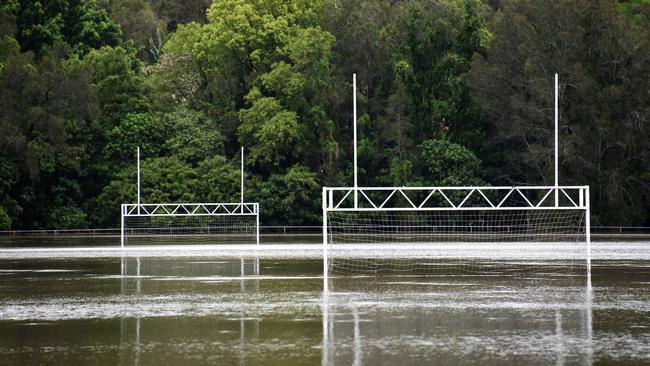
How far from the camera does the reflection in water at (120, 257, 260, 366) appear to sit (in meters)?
20.6

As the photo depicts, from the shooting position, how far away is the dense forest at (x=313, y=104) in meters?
66.1

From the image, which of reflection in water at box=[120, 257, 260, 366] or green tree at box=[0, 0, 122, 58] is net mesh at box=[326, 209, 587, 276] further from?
green tree at box=[0, 0, 122, 58]

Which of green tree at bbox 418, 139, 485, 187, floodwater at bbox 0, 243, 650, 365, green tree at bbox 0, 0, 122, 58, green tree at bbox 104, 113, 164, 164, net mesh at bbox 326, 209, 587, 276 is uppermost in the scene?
green tree at bbox 0, 0, 122, 58

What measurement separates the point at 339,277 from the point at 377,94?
138 ft

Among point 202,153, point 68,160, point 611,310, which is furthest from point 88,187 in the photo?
point 611,310

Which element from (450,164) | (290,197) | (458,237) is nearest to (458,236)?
(458,237)

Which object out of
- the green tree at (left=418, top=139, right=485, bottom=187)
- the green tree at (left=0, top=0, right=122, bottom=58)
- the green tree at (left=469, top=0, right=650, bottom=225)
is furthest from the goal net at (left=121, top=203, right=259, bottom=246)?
the green tree at (left=469, top=0, right=650, bottom=225)

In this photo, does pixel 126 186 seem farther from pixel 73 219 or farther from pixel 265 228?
pixel 265 228

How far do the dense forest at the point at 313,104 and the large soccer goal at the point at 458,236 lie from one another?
2.52 meters

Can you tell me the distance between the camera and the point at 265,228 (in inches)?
2803

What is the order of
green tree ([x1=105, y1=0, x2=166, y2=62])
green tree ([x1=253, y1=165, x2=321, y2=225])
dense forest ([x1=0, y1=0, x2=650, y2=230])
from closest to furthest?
dense forest ([x1=0, y1=0, x2=650, y2=230]) < green tree ([x1=253, y1=165, x2=321, y2=225]) < green tree ([x1=105, y1=0, x2=166, y2=62])

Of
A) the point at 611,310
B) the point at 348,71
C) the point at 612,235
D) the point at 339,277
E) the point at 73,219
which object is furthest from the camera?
the point at 348,71

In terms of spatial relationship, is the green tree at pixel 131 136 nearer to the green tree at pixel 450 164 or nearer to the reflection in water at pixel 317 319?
the green tree at pixel 450 164

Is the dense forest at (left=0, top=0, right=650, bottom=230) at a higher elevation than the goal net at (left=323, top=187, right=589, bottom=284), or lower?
higher
